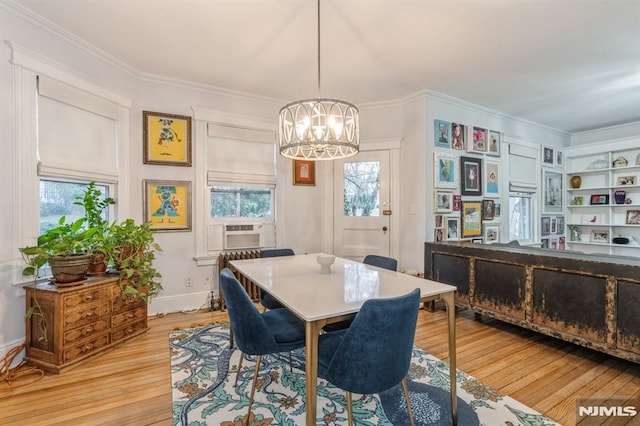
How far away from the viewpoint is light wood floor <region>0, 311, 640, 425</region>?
1905 mm

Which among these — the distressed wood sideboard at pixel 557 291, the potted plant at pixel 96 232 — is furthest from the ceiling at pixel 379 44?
the distressed wood sideboard at pixel 557 291

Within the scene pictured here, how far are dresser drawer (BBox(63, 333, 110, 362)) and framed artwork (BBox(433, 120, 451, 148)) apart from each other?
420 cm

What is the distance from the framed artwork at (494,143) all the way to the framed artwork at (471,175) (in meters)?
0.30

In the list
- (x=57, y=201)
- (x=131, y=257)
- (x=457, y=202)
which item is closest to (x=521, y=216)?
(x=457, y=202)

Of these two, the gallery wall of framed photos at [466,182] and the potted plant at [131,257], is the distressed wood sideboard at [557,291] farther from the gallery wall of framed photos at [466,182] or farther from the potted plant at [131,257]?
the potted plant at [131,257]

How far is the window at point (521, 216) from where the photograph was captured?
5.25m

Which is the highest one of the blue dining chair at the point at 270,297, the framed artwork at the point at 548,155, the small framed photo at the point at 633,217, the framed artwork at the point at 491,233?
the framed artwork at the point at 548,155

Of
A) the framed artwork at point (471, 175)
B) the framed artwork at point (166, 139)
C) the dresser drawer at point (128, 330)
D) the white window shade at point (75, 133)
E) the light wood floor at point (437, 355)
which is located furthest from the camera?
the framed artwork at point (471, 175)

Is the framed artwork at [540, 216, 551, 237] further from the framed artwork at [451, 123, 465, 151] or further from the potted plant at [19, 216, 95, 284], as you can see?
the potted plant at [19, 216, 95, 284]

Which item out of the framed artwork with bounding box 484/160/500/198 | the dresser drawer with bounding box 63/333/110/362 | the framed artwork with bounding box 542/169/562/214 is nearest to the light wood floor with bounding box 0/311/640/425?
the dresser drawer with bounding box 63/333/110/362

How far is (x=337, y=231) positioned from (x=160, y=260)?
7.65 feet

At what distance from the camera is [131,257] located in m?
2.93

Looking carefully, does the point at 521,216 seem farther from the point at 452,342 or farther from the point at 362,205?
the point at 452,342

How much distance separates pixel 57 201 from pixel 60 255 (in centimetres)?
67
